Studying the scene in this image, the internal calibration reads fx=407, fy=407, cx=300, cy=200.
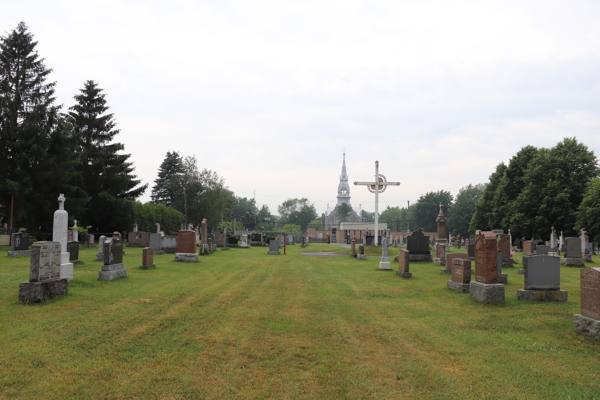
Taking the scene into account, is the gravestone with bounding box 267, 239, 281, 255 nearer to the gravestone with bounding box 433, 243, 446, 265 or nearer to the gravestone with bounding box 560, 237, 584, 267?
the gravestone with bounding box 433, 243, 446, 265

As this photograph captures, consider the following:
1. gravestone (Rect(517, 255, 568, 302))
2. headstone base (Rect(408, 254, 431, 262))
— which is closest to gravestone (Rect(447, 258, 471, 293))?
gravestone (Rect(517, 255, 568, 302))

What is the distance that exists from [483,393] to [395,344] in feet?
6.67

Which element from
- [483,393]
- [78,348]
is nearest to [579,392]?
[483,393]

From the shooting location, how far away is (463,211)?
97.8 m

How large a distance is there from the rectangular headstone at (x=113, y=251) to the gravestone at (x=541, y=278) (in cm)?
1207

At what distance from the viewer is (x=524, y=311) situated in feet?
29.7

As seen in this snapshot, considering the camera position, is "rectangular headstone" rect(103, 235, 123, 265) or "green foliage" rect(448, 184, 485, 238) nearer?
"rectangular headstone" rect(103, 235, 123, 265)

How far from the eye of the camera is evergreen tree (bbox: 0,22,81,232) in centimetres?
2936

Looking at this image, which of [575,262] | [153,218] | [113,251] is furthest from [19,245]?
[575,262]

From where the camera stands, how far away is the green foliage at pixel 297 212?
477 feet

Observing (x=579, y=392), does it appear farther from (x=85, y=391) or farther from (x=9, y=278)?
(x=9, y=278)

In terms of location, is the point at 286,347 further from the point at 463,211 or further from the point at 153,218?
the point at 463,211

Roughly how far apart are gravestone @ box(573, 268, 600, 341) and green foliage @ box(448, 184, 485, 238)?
94587mm

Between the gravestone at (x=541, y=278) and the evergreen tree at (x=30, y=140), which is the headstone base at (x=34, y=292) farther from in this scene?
the evergreen tree at (x=30, y=140)
